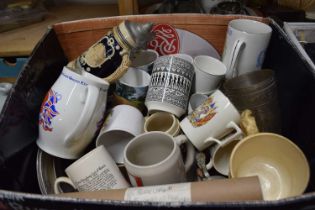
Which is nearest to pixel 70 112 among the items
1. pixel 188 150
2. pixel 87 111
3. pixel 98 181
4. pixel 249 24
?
pixel 87 111

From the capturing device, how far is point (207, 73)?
67cm

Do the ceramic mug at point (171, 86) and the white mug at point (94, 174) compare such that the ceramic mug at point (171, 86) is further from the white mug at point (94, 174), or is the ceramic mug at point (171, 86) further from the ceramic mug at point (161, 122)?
the white mug at point (94, 174)

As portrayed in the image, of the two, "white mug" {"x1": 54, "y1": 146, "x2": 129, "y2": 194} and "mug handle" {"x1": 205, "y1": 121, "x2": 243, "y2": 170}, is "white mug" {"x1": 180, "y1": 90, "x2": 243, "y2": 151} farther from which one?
"white mug" {"x1": 54, "y1": 146, "x2": 129, "y2": 194}

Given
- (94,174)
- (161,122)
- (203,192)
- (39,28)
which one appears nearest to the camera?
(203,192)

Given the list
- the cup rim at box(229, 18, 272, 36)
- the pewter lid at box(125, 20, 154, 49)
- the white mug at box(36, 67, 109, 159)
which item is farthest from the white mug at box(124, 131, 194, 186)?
the cup rim at box(229, 18, 272, 36)

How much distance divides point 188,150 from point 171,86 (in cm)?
14

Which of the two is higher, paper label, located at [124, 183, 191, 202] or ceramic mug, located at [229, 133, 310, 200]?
paper label, located at [124, 183, 191, 202]

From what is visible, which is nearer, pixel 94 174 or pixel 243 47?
pixel 94 174

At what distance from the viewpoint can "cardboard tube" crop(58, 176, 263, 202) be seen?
0.40 meters

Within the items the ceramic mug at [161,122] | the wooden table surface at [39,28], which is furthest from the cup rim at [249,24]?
the wooden table surface at [39,28]

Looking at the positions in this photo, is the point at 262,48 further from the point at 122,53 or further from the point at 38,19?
the point at 38,19

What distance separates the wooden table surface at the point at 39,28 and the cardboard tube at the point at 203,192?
612 millimetres

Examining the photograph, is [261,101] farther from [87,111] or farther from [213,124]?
[87,111]

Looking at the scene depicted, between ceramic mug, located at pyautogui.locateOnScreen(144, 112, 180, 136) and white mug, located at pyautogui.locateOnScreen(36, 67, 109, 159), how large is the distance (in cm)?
12
